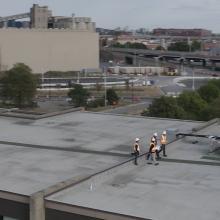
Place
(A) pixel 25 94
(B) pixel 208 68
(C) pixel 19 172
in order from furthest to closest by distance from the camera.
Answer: (B) pixel 208 68 → (A) pixel 25 94 → (C) pixel 19 172

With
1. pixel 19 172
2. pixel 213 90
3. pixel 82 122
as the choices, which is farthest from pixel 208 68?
pixel 19 172

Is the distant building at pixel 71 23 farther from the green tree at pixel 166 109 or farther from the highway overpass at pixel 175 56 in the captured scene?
the green tree at pixel 166 109

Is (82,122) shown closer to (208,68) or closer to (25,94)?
(25,94)

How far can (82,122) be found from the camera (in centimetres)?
2588

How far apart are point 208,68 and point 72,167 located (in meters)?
131

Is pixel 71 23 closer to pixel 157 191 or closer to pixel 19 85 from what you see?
pixel 19 85

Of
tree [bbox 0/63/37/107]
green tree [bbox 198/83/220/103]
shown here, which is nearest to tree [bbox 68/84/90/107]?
tree [bbox 0/63/37/107]

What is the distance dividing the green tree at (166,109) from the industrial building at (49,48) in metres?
75.2

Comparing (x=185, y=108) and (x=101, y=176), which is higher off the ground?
(x=101, y=176)

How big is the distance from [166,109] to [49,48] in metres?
84.0

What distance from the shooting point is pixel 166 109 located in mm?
40375

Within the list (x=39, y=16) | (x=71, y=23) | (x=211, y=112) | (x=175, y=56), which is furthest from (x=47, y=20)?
(x=211, y=112)

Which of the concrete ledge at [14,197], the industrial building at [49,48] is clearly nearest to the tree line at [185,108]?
the concrete ledge at [14,197]

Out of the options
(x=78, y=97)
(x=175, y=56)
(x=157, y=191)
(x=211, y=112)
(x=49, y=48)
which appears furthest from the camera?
(x=175, y=56)
